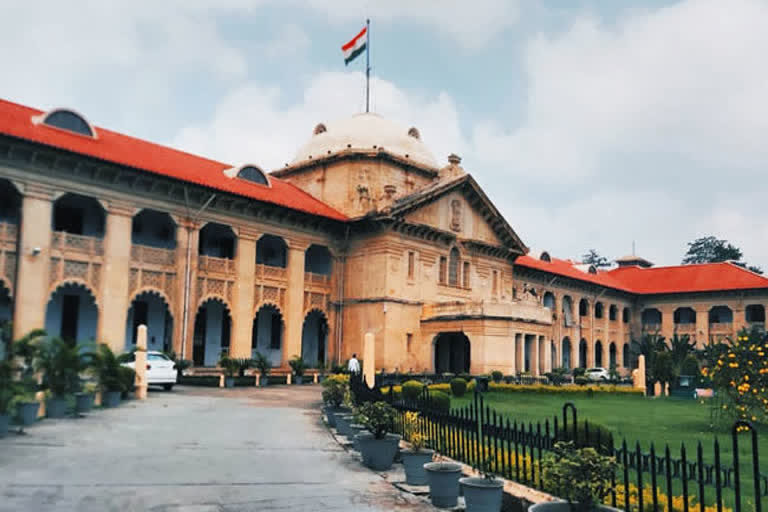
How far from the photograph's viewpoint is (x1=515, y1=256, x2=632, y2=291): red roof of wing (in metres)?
47.3

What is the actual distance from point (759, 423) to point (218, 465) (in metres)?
14.4

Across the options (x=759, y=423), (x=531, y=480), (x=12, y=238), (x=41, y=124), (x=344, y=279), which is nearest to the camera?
(x=531, y=480)

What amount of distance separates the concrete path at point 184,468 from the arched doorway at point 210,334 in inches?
591

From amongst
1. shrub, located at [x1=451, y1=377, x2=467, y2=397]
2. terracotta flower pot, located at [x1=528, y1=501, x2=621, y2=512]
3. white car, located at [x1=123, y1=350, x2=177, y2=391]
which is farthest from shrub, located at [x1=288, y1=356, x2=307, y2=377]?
terracotta flower pot, located at [x1=528, y1=501, x2=621, y2=512]

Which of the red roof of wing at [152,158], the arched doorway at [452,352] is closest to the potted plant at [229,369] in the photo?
the red roof of wing at [152,158]

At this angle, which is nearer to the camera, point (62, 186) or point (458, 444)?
point (458, 444)

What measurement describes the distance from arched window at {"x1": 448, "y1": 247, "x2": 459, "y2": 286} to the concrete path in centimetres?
2221

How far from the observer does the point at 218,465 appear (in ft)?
33.6

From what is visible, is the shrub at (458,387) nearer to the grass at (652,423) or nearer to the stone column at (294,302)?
the grass at (652,423)

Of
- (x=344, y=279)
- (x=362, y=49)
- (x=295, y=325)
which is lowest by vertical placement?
(x=295, y=325)

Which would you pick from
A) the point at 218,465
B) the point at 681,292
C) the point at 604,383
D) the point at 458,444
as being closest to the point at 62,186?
the point at 218,465

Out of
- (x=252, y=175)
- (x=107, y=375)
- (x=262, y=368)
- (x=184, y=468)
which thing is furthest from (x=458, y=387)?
(x=184, y=468)

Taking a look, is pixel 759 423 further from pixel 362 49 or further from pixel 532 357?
pixel 362 49

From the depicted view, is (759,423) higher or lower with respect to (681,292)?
lower
